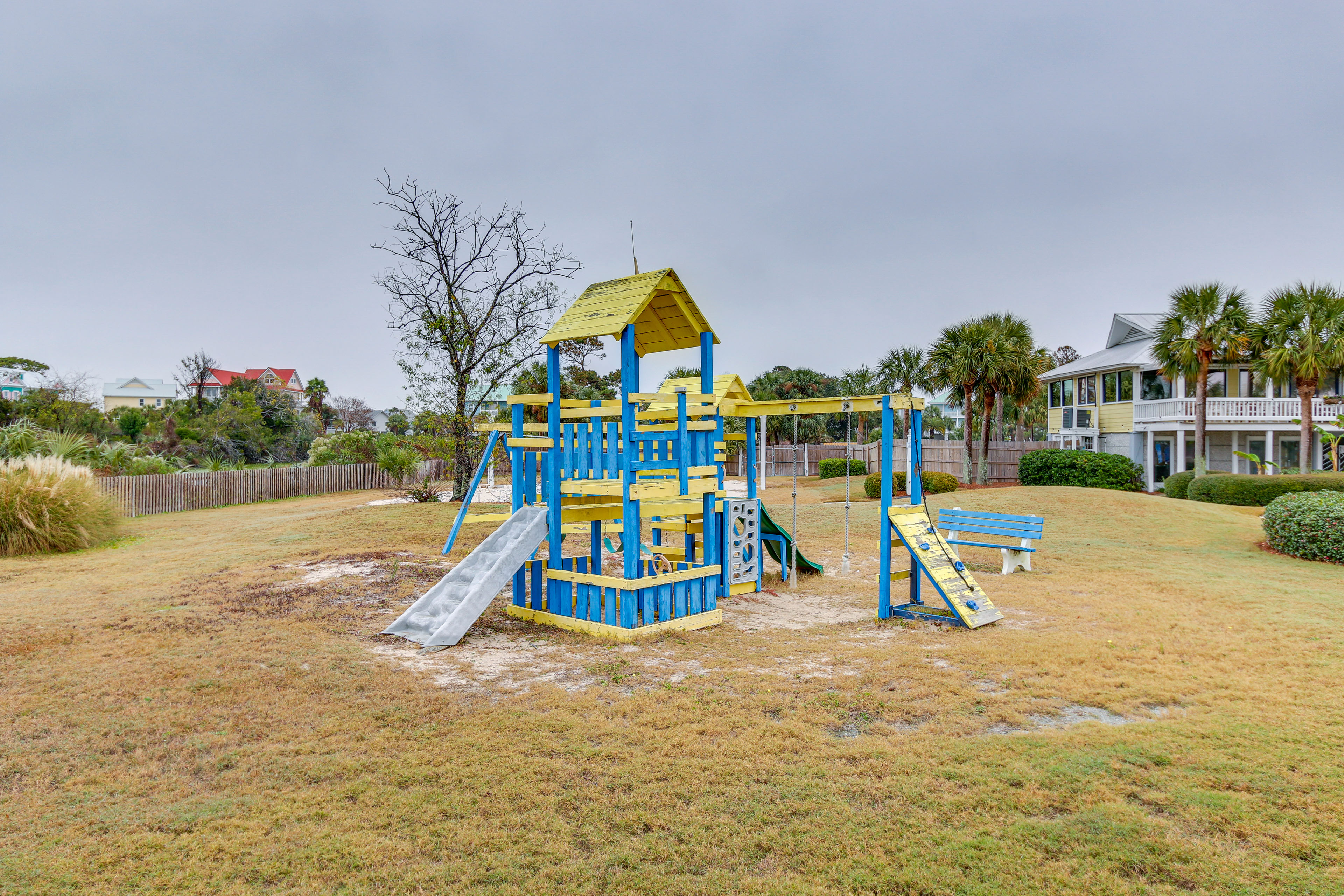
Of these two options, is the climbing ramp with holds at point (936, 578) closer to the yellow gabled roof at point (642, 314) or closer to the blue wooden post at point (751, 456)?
the blue wooden post at point (751, 456)

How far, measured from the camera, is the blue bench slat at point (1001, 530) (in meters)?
11.1

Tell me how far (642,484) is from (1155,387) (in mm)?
29480

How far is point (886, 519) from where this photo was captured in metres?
8.42

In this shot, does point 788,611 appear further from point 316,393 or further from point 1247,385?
point 316,393

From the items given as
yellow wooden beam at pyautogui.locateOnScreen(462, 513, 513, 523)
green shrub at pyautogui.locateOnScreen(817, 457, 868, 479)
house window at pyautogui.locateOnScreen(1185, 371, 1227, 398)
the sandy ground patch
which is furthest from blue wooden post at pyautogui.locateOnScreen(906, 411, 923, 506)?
green shrub at pyautogui.locateOnScreen(817, 457, 868, 479)

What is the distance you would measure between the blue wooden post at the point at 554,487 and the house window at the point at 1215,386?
1081 inches

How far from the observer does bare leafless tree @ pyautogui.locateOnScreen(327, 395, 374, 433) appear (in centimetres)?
6731

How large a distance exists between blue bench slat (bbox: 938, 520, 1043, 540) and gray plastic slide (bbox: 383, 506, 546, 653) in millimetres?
6752

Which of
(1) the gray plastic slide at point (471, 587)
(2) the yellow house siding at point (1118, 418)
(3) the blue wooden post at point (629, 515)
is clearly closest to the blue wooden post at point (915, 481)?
(3) the blue wooden post at point (629, 515)

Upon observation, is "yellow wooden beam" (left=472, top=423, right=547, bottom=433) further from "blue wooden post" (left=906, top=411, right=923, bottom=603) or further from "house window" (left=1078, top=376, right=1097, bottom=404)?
"house window" (left=1078, top=376, right=1097, bottom=404)

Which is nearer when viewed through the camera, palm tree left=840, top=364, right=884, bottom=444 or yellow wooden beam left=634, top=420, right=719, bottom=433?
yellow wooden beam left=634, top=420, right=719, bottom=433

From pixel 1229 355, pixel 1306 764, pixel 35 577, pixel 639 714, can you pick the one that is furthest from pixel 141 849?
pixel 1229 355

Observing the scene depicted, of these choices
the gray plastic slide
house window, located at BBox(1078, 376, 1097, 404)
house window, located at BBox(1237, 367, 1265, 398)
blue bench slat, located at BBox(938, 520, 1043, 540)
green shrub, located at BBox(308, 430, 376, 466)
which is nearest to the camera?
the gray plastic slide

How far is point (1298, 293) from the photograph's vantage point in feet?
74.7
